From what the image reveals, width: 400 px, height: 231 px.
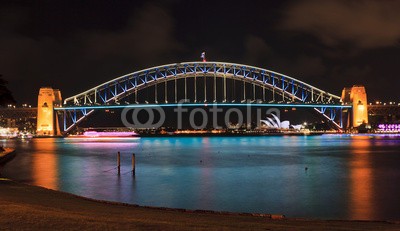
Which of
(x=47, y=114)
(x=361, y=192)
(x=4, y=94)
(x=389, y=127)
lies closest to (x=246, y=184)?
(x=361, y=192)

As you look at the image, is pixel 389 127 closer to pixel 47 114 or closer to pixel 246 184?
pixel 47 114

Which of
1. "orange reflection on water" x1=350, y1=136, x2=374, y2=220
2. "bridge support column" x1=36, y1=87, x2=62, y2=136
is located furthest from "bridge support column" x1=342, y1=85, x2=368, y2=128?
"orange reflection on water" x1=350, y1=136, x2=374, y2=220

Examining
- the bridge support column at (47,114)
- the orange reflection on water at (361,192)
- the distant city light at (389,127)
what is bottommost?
the orange reflection on water at (361,192)

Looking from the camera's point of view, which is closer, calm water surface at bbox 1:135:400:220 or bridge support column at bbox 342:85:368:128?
calm water surface at bbox 1:135:400:220

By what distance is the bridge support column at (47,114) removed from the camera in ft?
275

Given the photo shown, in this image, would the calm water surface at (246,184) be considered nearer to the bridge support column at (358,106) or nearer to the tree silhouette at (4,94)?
the tree silhouette at (4,94)

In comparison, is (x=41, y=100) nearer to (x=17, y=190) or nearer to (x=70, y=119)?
(x=70, y=119)

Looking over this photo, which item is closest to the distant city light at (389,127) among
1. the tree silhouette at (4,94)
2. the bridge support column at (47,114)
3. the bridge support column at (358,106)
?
the bridge support column at (358,106)

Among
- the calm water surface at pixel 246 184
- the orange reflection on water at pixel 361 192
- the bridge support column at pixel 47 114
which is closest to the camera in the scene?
the orange reflection on water at pixel 361 192

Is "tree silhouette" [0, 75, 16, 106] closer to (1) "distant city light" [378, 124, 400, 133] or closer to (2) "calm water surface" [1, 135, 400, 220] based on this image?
(2) "calm water surface" [1, 135, 400, 220]

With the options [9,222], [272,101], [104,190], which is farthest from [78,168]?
[272,101]

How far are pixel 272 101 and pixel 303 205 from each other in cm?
6847

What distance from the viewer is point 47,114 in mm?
83875

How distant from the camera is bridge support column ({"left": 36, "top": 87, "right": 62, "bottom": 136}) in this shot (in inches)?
3300
